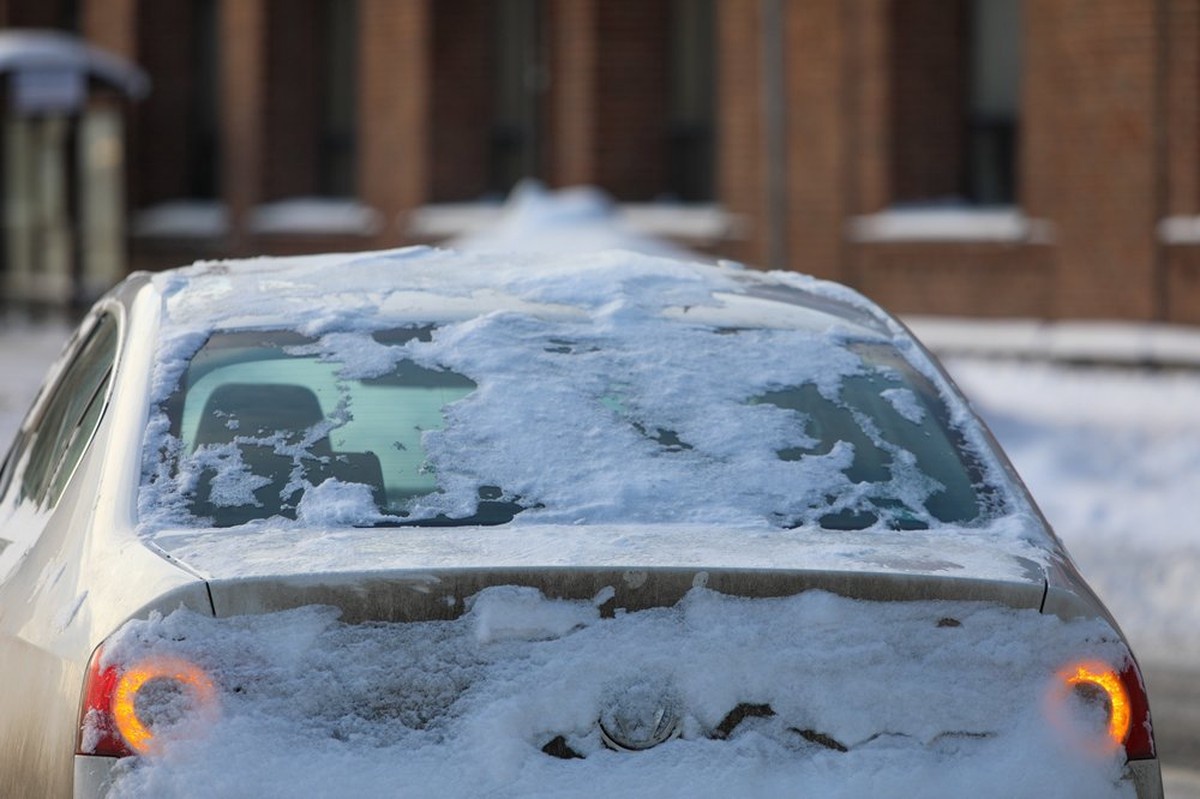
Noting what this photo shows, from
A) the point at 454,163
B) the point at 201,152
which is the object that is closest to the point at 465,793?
the point at 454,163

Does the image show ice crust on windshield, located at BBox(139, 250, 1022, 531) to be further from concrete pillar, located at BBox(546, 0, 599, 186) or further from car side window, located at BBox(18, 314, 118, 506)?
concrete pillar, located at BBox(546, 0, 599, 186)

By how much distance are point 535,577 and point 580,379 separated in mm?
876

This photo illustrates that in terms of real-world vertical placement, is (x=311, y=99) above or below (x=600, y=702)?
above

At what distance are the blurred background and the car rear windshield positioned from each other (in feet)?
15.7

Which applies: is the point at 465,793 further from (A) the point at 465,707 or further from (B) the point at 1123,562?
(B) the point at 1123,562

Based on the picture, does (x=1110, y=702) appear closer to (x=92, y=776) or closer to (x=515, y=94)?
(x=92, y=776)

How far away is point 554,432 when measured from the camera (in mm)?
4168

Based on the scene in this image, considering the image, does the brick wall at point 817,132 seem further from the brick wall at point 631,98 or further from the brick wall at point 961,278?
the brick wall at point 631,98

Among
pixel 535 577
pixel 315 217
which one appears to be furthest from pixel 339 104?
pixel 535 577

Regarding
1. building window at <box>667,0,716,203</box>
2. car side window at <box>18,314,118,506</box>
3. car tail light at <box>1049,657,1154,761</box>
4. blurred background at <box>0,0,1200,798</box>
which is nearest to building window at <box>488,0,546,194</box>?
blurred background at <box>0,0,1200,798</box>

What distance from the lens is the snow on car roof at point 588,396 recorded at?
378 centimetres

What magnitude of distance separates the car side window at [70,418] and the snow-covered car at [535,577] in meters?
0.04

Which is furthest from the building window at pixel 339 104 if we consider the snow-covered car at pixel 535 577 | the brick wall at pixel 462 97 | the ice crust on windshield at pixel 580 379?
the snow-covered car at pixel 535 577

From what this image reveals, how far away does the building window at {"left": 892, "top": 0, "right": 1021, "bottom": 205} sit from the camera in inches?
832
